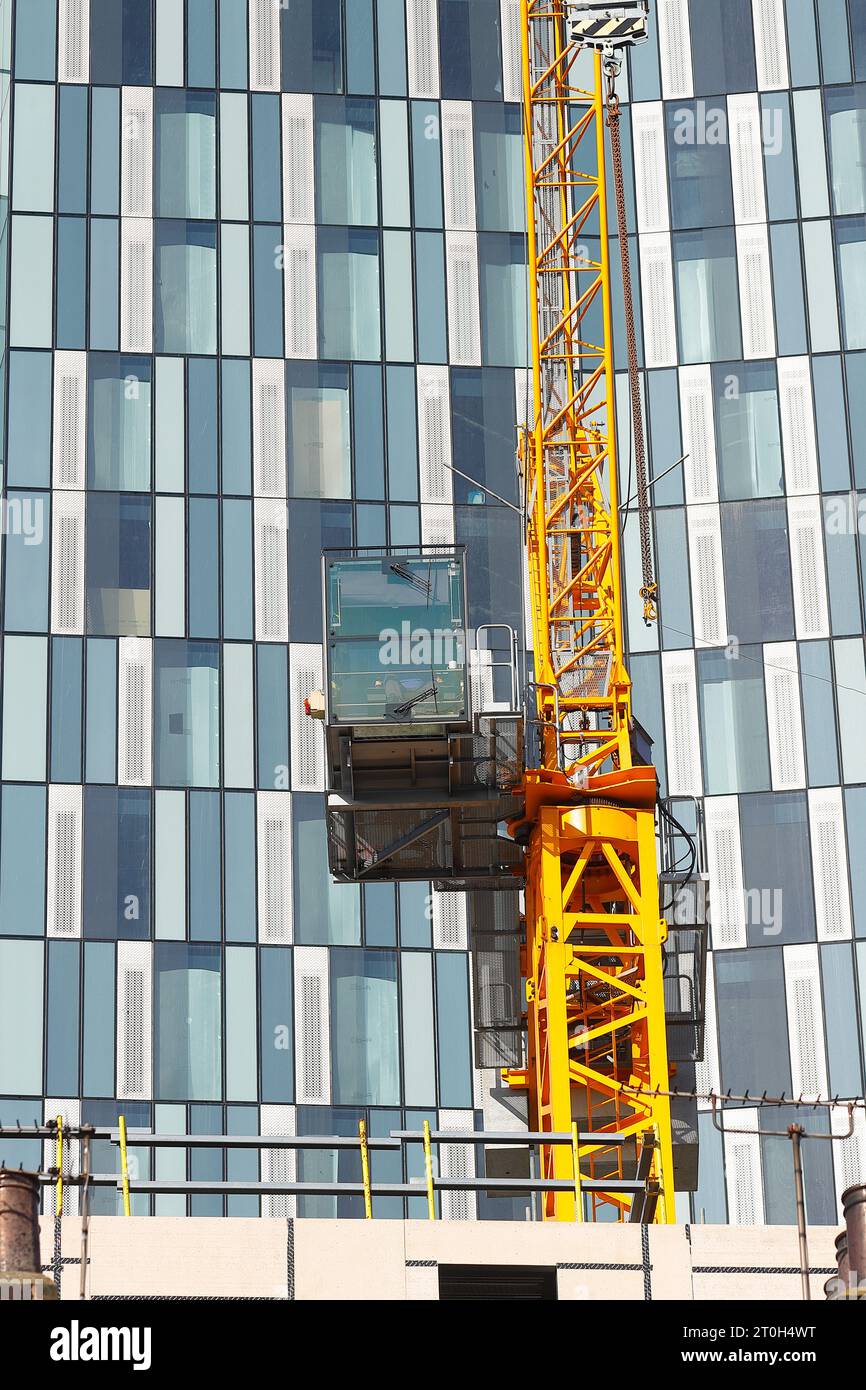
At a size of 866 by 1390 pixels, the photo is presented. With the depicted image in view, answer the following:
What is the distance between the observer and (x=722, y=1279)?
3478 centimetres

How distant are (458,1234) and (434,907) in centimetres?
3640

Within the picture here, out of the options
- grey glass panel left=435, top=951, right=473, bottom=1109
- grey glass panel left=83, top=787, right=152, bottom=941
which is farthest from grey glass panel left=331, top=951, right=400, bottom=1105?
grey glass panel left=83, top=787, right=152, bottom=941

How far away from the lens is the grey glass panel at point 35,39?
248 ft

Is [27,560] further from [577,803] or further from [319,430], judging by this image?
[577,803]

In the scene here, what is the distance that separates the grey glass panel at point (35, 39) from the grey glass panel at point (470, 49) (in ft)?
34.6

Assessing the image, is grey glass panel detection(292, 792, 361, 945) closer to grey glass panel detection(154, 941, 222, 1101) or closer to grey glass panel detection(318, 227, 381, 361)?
grey glass panel detection(154, 941, 222, 1101)

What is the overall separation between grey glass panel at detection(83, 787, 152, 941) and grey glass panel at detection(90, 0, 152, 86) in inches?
775

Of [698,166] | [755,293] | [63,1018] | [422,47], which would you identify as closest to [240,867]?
[63,1018]

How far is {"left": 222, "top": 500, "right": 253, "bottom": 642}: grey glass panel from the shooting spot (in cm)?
7212

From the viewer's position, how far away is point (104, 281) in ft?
244

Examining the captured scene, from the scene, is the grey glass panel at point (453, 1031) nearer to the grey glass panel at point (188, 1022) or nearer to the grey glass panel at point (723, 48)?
the grey glass panel at point (188, 1022)

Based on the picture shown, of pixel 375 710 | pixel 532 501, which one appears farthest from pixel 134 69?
pixel 375 710

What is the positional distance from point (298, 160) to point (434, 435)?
8566mm
